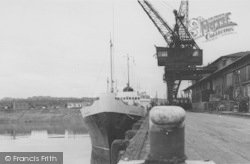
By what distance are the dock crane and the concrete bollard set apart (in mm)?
56341

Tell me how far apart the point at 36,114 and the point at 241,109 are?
3922 inches

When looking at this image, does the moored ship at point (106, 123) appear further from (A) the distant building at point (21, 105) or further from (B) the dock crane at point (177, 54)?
(A) the distant building at point (21, 105)

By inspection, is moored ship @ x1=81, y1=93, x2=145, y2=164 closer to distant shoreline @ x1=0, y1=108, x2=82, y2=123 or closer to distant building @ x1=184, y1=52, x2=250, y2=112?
distant building @ x1=184, y1=52, x2=250, y2=112

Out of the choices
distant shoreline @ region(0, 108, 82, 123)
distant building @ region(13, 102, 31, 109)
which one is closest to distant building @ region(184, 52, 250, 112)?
distant shoreline @ region(0, 108, 82, 123)

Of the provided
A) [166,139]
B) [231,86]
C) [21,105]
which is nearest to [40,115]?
[21,105]

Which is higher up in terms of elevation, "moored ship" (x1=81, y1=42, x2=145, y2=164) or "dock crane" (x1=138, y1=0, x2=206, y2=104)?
"dock crane" (x1=138, y1=0, x2=206, y2=104)

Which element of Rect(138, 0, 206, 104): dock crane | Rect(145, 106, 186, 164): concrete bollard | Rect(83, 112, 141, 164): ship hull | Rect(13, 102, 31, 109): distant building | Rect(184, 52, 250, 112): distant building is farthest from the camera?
Rect(13, 102, 31, 109): distant building

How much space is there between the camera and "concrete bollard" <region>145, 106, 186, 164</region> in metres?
4.54

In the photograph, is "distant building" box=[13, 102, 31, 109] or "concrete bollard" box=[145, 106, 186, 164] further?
"distant building" box=[13, 102, 31, 109]

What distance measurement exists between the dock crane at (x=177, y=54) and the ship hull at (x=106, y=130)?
3223 centimetres

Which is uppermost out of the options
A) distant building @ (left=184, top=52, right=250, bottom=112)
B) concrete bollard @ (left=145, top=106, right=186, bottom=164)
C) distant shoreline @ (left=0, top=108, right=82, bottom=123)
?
distant building @ (left=184, top=52, right=250, bottom=112)

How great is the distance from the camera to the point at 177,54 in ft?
208

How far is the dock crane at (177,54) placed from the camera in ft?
205

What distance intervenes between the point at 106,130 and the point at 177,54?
3785 centimetres
